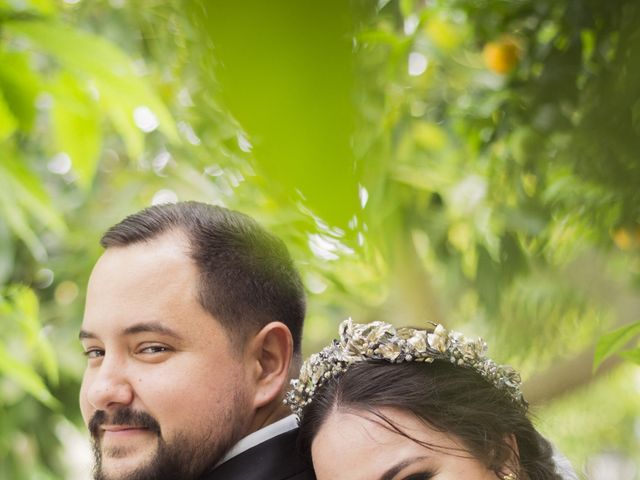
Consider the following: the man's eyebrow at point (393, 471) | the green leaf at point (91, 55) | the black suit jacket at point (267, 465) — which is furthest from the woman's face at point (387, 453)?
the green leaf at point (91, 55)

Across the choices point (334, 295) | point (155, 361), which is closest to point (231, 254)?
point (155, 361)

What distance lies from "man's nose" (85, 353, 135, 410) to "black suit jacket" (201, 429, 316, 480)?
173mm

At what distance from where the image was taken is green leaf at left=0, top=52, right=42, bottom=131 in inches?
30.0

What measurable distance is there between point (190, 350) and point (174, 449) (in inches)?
5.6

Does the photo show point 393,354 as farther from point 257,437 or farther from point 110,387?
point 110,387

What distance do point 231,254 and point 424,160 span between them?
1.30m

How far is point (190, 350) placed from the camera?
1328 mm

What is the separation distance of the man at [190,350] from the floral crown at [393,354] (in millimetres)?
107

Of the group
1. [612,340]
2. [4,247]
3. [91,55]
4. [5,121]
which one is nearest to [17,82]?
[5,121]

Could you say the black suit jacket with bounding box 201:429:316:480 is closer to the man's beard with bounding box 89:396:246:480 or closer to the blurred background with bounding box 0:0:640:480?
the man's beard with bounding box 89:396:246:480

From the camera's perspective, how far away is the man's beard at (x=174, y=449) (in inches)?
50.6

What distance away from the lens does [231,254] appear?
139 centimetres

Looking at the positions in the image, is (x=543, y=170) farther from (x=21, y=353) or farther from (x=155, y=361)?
(x=21, y=353)

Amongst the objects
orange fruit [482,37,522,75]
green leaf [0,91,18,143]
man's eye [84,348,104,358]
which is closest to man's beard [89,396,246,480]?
man's eye [84,348,104,358]
